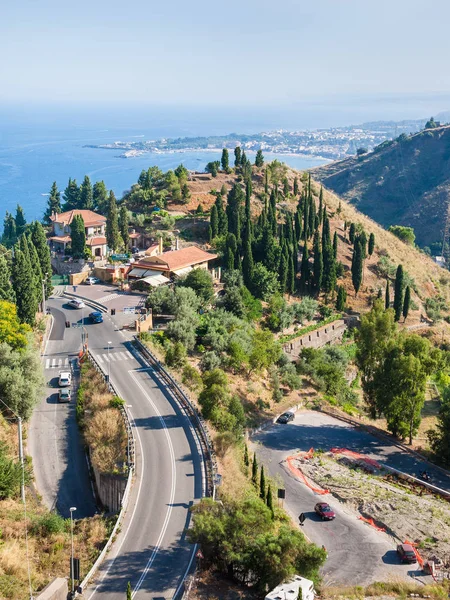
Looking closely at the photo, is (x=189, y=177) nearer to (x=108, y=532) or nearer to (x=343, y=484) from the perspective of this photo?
(x=343, y=484)

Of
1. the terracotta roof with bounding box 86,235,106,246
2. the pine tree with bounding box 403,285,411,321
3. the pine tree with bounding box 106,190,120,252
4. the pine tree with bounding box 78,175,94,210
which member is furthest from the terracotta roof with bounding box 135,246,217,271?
the pine tree with bounding box 78,175,94,210

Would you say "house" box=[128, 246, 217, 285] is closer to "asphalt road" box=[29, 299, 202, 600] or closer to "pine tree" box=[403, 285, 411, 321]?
"asphalt road" box=[29, 299, 202, 600]

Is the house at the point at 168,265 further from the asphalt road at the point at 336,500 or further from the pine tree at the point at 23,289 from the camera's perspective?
the asphalt road at the point at 336,500

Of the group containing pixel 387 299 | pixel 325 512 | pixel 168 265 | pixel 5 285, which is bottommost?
pixel 325 512

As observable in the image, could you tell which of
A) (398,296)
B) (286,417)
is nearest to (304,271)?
(398,296)

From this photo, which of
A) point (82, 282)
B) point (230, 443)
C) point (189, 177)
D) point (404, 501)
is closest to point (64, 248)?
point (82, 282)

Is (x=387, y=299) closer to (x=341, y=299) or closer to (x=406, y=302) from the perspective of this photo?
(x=406, y=302)
